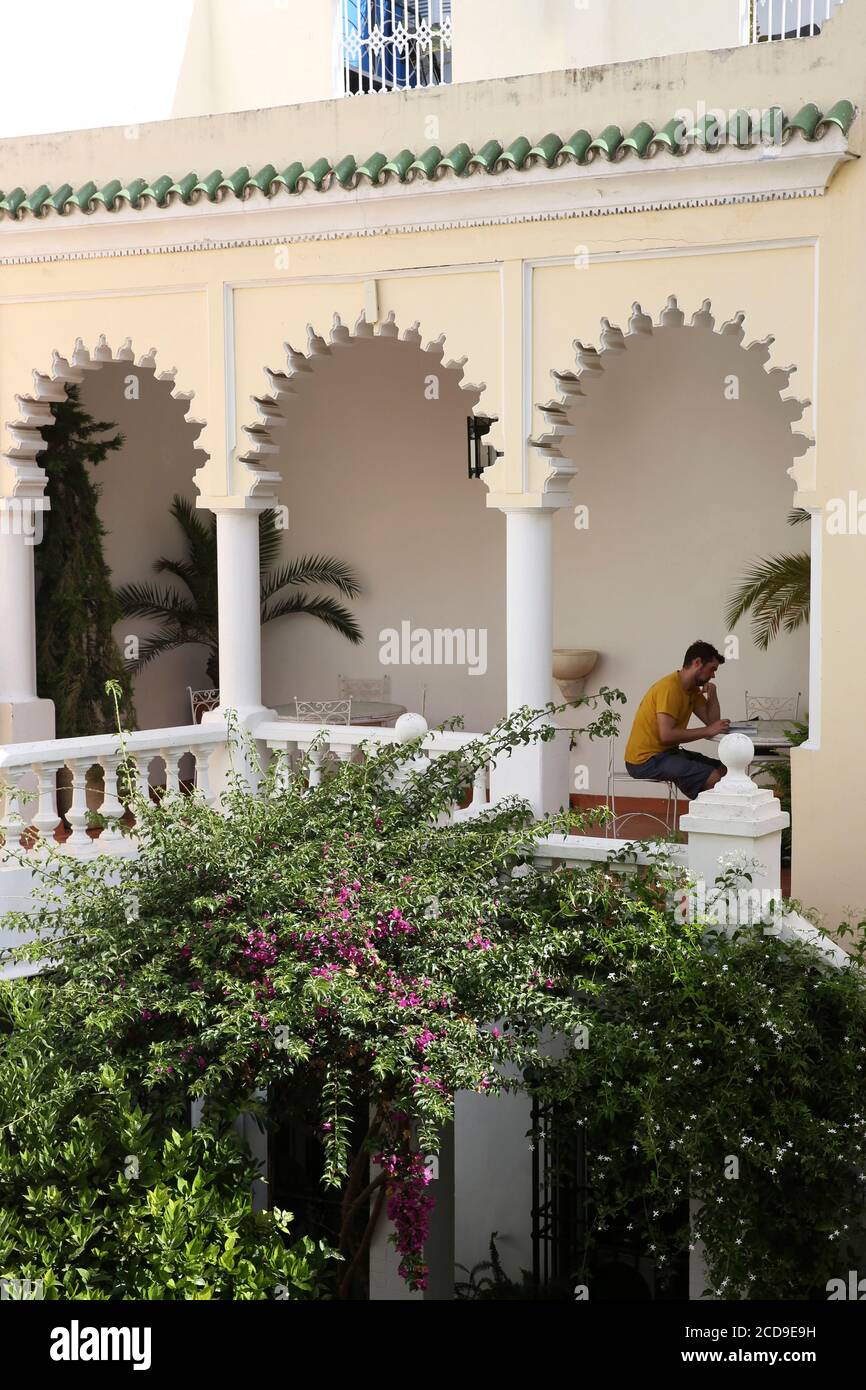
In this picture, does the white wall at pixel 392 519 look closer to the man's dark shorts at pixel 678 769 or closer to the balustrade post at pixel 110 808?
the man's dark shorts at pixel 678 769

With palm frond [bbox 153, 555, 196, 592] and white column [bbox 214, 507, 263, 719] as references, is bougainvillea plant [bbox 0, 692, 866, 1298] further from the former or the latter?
palm frond [bbox 153, 555, 196, 592]

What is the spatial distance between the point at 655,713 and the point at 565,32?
22.1 ft

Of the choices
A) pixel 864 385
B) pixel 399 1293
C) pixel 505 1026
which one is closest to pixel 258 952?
pixel 505 1026

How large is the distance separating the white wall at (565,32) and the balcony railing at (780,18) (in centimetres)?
153

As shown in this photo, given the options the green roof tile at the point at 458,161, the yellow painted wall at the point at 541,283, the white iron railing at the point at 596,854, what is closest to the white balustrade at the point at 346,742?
the white iron railing at the point at 596,854

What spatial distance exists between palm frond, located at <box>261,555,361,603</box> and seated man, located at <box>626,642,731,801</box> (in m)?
4.49

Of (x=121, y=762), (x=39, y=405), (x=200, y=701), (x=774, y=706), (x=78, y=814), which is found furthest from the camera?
(x=200, y=701)

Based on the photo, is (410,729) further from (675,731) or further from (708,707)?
(708,707)

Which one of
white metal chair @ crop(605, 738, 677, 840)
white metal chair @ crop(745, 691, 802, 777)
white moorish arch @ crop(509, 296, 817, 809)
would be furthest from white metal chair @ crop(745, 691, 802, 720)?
white moorish arch @ crop(509, 296, 817, 809)

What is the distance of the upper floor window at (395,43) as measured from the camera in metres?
13.0

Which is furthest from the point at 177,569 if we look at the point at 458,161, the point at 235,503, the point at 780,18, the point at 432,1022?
the point at 432,1022

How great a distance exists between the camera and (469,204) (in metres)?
8.55
